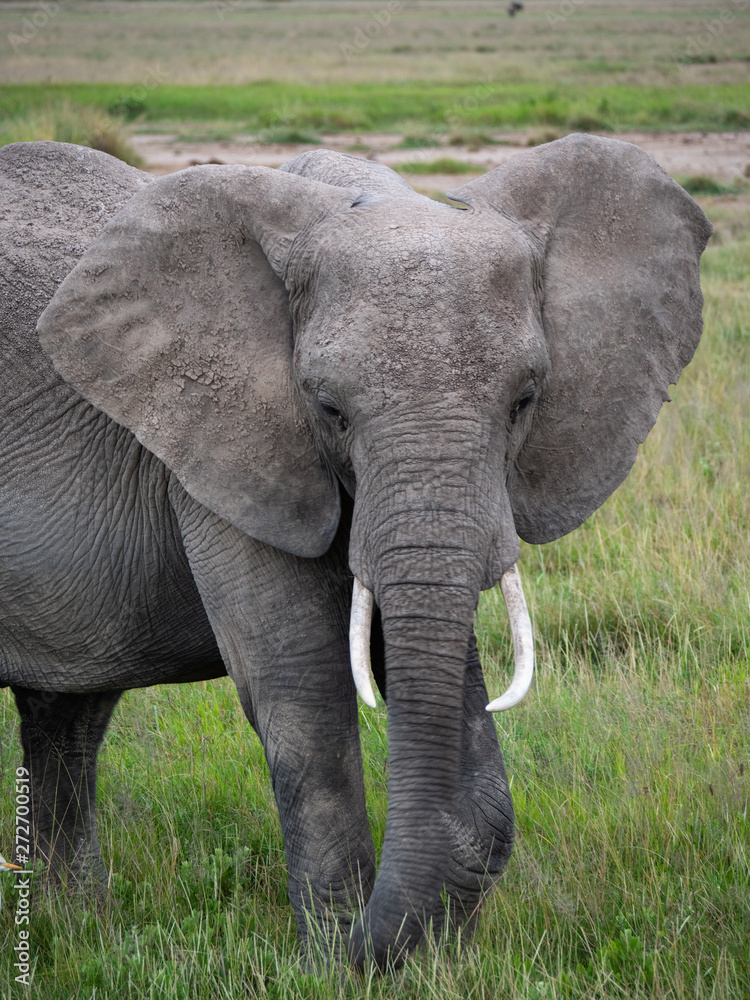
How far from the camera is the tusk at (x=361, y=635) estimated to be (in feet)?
7.94

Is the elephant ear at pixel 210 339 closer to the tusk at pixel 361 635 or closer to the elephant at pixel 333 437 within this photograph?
the elephant at pixel 333 437

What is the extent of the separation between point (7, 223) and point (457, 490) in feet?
5.41

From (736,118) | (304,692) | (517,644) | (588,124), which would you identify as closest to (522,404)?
(517,644)

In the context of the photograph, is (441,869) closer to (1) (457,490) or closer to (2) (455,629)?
(2) (455,629)

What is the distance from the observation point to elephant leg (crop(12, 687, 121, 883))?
12.6 feet

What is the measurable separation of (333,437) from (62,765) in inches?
73.9

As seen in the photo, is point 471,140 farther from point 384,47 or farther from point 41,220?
point 384,47

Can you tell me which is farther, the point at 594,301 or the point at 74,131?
the point at 74,131

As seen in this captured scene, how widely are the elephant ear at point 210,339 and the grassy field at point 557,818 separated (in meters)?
1.08

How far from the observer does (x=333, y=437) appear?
2.59 m

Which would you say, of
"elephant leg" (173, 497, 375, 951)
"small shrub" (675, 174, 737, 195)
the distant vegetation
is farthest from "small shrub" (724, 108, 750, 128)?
"elephant leg" (173, 497, 375, 951)

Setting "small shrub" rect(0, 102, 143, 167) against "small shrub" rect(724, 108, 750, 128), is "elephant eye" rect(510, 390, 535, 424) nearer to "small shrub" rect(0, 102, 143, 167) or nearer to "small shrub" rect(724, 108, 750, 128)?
"small shrub" rect(0, 102, 143, 167)

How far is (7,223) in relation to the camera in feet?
10.7

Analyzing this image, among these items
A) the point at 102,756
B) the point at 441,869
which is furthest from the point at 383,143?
the point at 441,869
